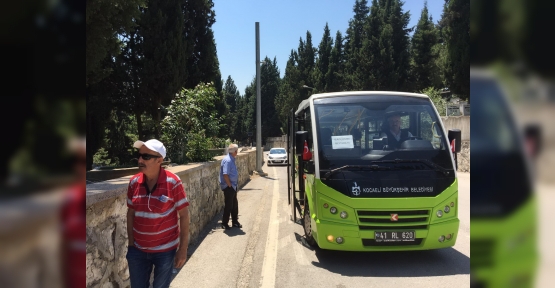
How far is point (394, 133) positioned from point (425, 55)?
162 ft

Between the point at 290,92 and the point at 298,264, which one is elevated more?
the point at 290,92

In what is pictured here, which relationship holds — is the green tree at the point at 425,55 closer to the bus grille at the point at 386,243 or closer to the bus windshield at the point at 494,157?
the bus grille at the point at 386,243

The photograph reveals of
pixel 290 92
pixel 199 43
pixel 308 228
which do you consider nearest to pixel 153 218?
pixel 308 228

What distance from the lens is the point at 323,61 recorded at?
67062 millimetres

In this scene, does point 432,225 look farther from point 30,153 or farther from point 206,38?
point 206,38

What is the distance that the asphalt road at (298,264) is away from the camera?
546cm

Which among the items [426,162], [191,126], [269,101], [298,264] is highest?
[269,101]

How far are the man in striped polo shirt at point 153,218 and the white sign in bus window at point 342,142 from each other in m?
3.26

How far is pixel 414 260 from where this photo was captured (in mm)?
6477

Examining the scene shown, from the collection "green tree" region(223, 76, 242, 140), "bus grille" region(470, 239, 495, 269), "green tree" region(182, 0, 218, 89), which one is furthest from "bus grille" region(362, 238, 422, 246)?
"green tree" region(223, 76, 242, 140)

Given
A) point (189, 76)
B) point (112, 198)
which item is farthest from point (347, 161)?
point (189, 76)

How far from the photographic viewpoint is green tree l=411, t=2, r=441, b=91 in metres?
50.3

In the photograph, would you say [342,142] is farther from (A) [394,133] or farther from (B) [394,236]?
(B) [394,236]

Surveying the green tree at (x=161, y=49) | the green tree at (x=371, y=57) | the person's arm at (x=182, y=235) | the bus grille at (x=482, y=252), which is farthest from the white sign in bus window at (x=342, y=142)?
the green tree at (x=371, y=57)
